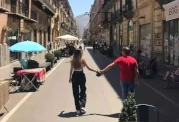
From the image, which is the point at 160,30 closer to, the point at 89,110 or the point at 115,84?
the point at 115,84

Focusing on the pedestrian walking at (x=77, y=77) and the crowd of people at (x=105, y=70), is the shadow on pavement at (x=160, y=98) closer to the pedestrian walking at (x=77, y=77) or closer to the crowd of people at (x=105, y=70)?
the crowd of people at (x=105, y=70)

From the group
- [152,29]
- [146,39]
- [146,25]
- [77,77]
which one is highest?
[146,25]

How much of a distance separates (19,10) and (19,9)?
0.27 feet

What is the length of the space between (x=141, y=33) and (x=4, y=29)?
12.5m

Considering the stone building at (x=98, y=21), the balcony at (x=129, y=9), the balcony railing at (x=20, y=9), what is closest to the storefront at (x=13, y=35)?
the balcony railing at (x=20, y=9)

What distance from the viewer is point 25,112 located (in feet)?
27.8

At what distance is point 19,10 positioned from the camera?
28.8m

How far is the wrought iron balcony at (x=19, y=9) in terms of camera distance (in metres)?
26.4

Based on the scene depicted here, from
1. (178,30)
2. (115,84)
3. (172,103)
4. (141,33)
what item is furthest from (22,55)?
(172,103)

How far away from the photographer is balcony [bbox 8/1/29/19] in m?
26.0

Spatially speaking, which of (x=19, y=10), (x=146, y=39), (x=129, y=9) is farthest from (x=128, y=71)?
(x=129, y=9)

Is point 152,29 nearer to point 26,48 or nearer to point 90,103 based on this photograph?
point 26,48

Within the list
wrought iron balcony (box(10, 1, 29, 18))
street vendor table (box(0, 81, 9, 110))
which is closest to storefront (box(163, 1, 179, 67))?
wrought iron balcony (box(10, 1, 29, 18))

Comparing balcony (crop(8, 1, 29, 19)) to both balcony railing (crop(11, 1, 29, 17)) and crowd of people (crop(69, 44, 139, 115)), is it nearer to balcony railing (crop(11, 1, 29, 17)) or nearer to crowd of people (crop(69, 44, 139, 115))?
balcony railing (crop(11, 1, 29, 17))
